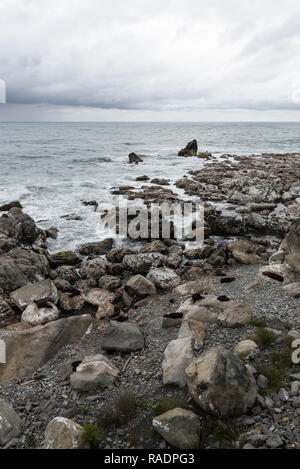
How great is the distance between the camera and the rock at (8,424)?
17.6 feet

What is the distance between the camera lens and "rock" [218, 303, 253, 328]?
7.70 m

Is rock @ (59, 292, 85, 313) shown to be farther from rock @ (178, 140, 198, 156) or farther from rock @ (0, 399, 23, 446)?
rock @ (178, 140, 198, 156)

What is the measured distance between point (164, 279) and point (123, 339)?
4312mm

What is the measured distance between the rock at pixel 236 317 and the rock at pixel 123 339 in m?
2.10

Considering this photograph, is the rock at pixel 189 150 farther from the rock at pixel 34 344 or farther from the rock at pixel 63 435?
the rock at pixel 63 435

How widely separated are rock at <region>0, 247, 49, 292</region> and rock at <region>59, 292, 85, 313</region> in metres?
1.88

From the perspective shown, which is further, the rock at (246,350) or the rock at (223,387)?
the rock at (246,350)

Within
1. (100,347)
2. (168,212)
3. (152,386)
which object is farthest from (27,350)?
(168,212)

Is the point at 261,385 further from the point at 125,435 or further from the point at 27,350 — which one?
the point at 27,350

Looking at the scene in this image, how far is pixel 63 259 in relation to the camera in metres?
14.3

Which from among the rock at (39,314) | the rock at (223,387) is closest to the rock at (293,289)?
the rock at (223,387)

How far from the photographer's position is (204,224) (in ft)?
61.2

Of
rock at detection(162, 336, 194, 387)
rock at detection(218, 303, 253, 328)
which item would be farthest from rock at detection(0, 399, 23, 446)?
rock at detection(218, 303, 253, 328)
